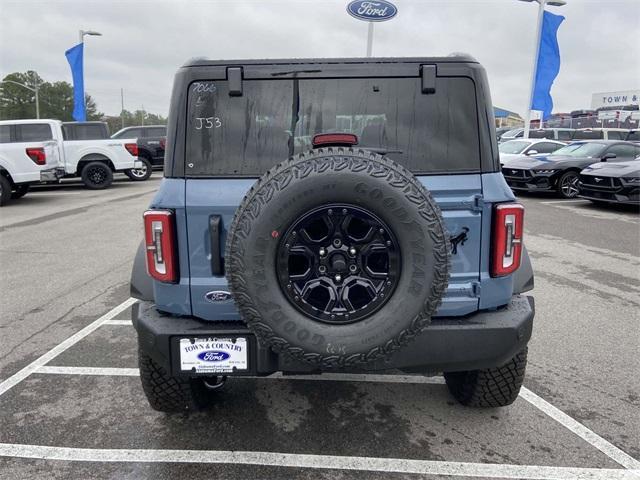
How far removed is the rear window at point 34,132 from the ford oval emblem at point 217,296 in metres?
12.5

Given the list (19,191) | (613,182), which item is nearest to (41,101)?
(19,191)

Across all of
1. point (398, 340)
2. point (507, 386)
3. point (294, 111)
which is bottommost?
point (507, 386)

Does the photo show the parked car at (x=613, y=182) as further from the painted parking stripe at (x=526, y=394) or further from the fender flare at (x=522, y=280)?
the fender flare at (x=522, y=280)

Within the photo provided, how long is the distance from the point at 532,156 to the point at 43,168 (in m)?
13.2

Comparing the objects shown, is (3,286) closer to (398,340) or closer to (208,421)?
(208,421)

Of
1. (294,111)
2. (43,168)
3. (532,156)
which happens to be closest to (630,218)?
(532,156)

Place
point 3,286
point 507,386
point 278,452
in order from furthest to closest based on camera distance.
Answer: point 3,286 < point 507,386 < point 278,452

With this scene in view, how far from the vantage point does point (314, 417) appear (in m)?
2.97

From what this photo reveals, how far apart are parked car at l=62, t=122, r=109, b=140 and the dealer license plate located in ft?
50.4

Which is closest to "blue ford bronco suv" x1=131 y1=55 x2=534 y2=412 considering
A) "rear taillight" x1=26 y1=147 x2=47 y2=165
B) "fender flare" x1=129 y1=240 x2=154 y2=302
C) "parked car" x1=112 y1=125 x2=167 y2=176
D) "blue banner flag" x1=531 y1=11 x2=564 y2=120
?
"fender flare" x1=129 y1=240 x2=154 y2=302

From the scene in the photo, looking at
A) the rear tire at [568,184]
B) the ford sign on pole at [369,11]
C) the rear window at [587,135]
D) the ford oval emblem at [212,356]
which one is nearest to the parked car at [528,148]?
the rear tire at [568,184]

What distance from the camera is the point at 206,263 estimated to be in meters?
2.44

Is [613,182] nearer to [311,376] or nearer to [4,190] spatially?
[311,376]

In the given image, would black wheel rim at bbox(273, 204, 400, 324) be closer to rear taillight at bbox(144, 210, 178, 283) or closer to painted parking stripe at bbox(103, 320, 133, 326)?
rear taillight at bbox(144, 210, 178, 283)
